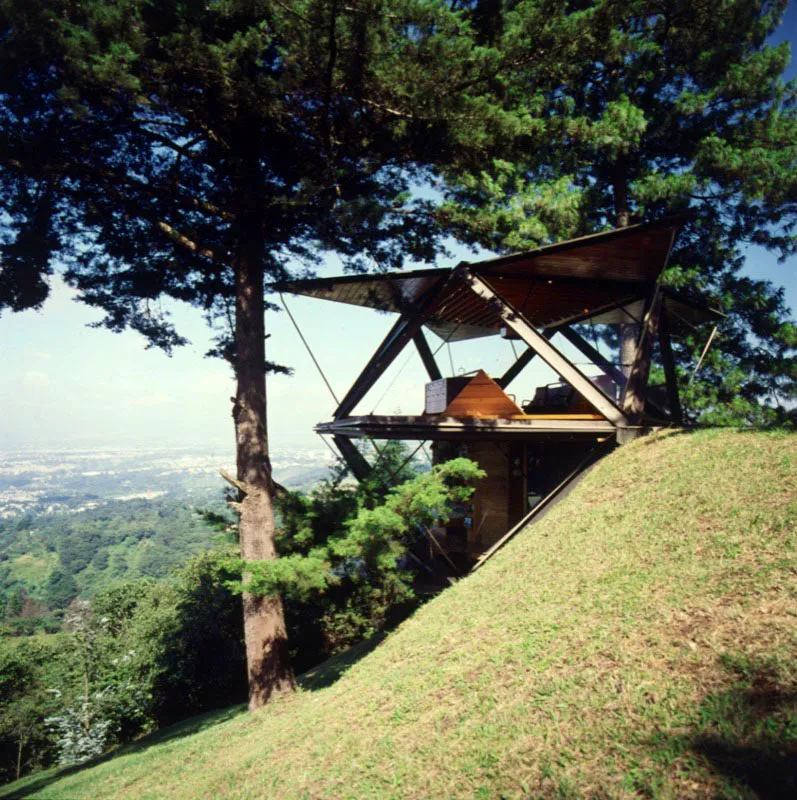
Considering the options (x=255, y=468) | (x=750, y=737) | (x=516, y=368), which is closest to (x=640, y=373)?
(x=516, y=368)

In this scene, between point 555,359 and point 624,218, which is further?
point 624,218

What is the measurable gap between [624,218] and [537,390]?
6.58 metres

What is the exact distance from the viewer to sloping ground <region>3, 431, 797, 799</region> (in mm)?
3137

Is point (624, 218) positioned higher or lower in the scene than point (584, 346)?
higher

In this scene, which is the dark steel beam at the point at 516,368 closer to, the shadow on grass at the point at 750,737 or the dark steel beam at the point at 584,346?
the dark steel beam at the point at 584,346

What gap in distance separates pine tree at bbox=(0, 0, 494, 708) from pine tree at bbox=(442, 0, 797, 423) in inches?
103

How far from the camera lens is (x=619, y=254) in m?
9.29

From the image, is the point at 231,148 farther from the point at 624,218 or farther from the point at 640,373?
the point at 624,218

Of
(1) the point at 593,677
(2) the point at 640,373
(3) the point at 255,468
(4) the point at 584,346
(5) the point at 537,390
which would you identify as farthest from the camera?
(4) the point at 584,346

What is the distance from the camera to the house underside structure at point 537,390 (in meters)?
9.29

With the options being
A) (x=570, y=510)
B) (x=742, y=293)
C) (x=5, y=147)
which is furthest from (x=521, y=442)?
(x=5, y=147)

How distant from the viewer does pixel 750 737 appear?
2912 millimetres

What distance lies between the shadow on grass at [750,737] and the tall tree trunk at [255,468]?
24.3 feet

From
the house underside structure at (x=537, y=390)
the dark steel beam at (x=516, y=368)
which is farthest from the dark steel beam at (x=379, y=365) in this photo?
the dark steel beam at (x=516, y=368)
